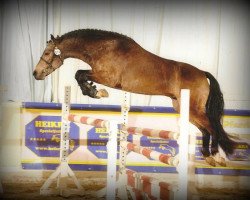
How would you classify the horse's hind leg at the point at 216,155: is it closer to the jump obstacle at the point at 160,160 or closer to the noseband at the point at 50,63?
the jump obstacle at the point at 160,160

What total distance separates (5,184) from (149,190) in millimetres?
1538

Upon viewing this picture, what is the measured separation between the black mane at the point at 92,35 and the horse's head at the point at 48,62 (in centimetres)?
9

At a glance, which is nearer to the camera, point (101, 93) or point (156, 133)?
point (156, 133)

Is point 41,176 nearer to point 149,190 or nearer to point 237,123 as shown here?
point 149,190

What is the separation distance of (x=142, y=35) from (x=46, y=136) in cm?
122

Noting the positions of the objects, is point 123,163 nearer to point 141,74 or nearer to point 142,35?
point 141,74

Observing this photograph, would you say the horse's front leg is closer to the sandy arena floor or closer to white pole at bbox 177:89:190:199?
the sandy arena floor

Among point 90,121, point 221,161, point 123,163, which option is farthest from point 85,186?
point 221,161

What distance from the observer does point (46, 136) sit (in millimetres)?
3268

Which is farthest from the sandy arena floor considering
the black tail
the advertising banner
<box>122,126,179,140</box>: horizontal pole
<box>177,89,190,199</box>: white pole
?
<box>177,89,190,199</box>: white pole

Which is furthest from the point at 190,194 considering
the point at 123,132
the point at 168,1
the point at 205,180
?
the point at 168,1

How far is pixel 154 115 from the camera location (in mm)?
3264

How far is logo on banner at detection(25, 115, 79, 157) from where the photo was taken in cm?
324

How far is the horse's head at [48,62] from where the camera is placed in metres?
3.25
